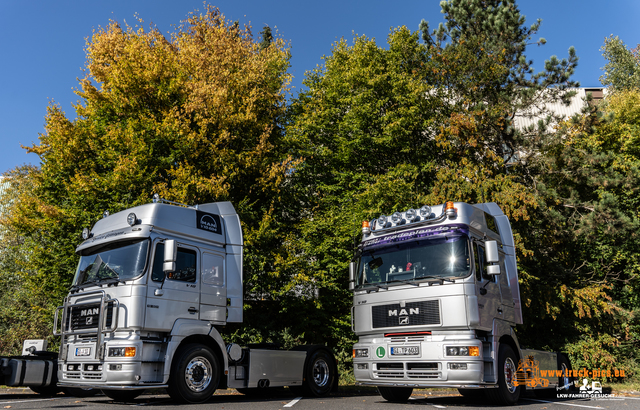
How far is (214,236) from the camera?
33.6 feet

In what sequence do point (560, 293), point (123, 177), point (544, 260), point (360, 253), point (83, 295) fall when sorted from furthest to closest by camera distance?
point (544, 260)
point (560, 293)
point (123, 177)
point (360, 253)
point (83, 295)

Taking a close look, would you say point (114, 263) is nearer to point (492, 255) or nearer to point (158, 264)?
point (158, 264)

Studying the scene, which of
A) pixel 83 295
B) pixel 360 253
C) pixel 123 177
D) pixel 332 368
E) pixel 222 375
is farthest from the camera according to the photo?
pixel 123 177

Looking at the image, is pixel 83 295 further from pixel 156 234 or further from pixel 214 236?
pixel 214 236

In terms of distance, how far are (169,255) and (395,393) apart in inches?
215

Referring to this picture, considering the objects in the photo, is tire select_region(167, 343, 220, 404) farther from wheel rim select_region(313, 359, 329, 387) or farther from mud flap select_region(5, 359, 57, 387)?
mud flap select_region(5, 359, 57, 387)

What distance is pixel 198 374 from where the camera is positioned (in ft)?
29.8

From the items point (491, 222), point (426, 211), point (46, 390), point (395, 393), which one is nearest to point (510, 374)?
point (395, 393)

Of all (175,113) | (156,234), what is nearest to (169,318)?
(156,234)

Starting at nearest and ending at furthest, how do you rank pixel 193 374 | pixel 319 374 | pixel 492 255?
1. pixel 492 255
2. pixel 193 374
3. pixel 319 374

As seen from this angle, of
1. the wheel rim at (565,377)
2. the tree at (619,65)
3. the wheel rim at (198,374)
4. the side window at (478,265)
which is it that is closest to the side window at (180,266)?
the wheel rim at (198,374)

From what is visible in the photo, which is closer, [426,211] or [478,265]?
[478,265]

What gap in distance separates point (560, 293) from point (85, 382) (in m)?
16.6

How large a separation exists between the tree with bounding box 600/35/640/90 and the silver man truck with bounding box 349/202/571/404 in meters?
32.6
